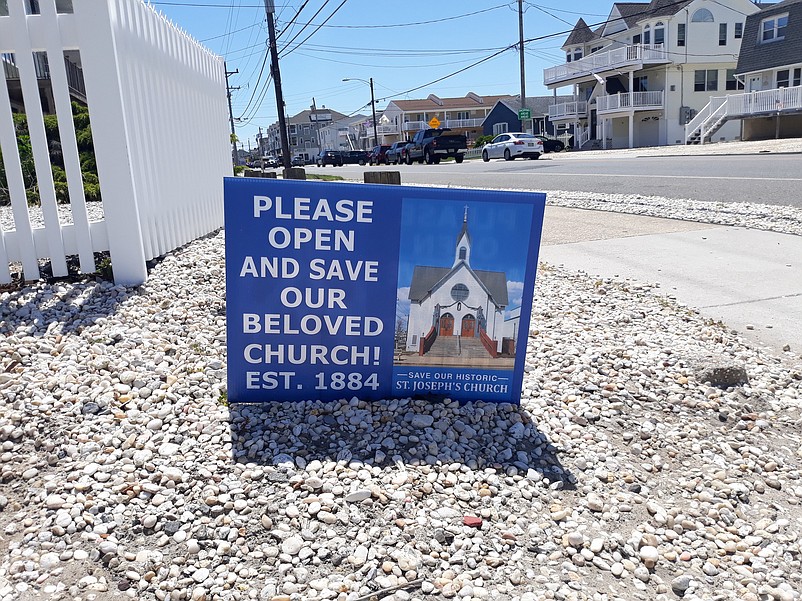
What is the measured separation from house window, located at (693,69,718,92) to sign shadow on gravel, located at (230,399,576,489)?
47.8 m

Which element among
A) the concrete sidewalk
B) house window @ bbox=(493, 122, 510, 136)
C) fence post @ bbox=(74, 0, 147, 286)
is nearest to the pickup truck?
the concrete sidewalk

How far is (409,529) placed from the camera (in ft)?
8.75

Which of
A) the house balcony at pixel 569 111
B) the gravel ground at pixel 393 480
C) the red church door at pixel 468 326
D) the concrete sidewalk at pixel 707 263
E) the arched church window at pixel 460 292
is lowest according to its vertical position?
the gravel ground at pixel 393 480

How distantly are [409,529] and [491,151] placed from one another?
3461cm

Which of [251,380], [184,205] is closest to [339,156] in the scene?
[184,205]

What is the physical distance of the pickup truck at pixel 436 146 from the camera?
35312 mm

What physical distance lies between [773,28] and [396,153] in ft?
72.1

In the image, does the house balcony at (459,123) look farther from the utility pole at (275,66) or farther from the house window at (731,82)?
the utility pole at (275,66)

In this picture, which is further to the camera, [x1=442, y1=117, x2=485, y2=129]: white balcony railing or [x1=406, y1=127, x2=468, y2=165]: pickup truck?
[x1=442, y1=117, x2=485, y2=129]: white balcony railing

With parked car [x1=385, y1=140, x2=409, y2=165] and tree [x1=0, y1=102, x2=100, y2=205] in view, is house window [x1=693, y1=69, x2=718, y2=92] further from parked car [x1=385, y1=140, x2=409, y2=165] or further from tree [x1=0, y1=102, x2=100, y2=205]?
tree [x1=0, y1=102, x2=100, y2=205]

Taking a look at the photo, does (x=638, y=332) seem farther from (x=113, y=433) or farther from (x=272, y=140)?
(x=272, y=140)

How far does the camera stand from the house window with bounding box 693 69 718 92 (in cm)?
4531

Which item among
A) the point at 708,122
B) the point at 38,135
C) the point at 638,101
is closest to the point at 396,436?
the point at 38,135

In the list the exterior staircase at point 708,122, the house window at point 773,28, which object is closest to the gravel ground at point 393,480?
the exterior staircase at point 708,122
